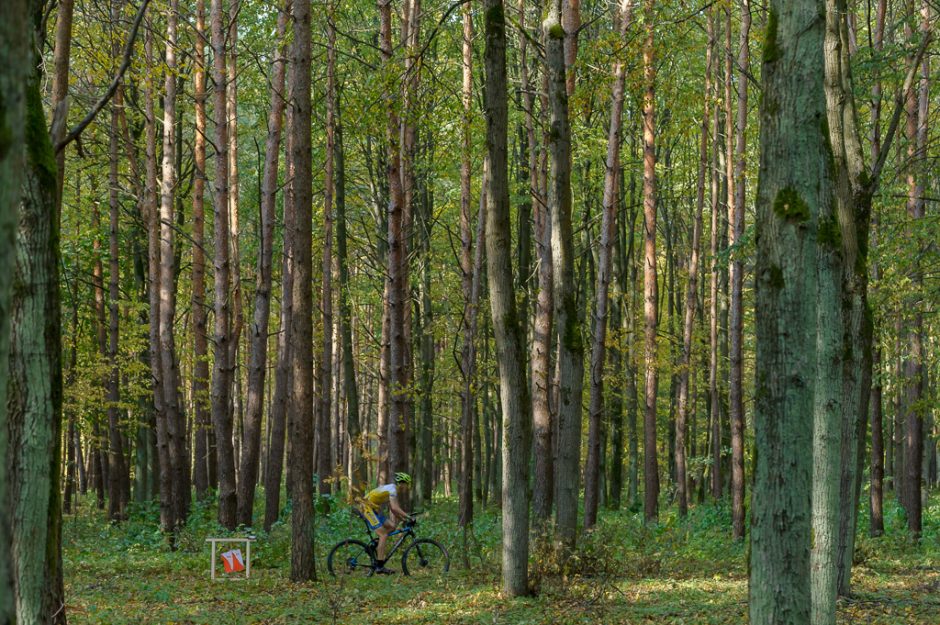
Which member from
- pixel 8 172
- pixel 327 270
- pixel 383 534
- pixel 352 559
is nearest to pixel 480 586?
pixel 383 534

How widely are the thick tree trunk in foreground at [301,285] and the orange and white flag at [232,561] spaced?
940mm

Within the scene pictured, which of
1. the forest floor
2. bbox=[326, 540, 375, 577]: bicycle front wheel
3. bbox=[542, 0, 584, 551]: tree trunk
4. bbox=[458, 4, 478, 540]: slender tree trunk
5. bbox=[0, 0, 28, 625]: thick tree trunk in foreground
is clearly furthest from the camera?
bbox=[458, 4, 478, 540]: slender tree trunk

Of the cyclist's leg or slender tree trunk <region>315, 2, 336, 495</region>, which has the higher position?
slender tree trunk <region>315, 2, 336, 495</region>

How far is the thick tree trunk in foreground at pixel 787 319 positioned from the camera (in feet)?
16.8

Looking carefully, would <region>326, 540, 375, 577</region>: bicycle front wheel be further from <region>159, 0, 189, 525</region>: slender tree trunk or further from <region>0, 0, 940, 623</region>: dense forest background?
<region>159, 0, 189, 525</region>: slender tree trunk

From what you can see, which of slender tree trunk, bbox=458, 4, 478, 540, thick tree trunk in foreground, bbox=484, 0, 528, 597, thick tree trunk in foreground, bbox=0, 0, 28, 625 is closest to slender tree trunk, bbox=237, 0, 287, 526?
slender tree trunk, bbox=458, 4, 478, 540

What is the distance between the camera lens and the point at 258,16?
2322 cm

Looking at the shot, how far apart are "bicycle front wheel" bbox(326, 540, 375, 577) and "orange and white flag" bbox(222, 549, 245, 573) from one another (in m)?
1.44

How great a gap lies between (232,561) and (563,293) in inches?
246

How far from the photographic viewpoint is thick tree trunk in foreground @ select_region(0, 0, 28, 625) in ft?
7.25

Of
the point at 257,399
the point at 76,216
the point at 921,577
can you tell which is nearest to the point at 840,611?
the point at 921,577

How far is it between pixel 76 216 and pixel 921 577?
2198 centimetres

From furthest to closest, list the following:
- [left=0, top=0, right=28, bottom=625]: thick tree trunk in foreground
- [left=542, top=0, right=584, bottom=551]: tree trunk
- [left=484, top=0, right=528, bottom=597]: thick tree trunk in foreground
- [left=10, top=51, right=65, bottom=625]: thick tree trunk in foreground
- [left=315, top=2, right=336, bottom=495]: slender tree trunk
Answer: [left=315, top=2, right=336, bottom=495]: slender tree trunk → [left=542, top=0, right=584, bottom=551]: tree trunk → [left=484, top=0, right=528, bottom=597]: thick tree trunk in foreground → [left=10, top=51, right=65, bottom=625]: thick tree trunk in foreground → [left=0, top=0, right=28, bottom=625]: thick tree trunk in foreground

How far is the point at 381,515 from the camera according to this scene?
14.1 meters
